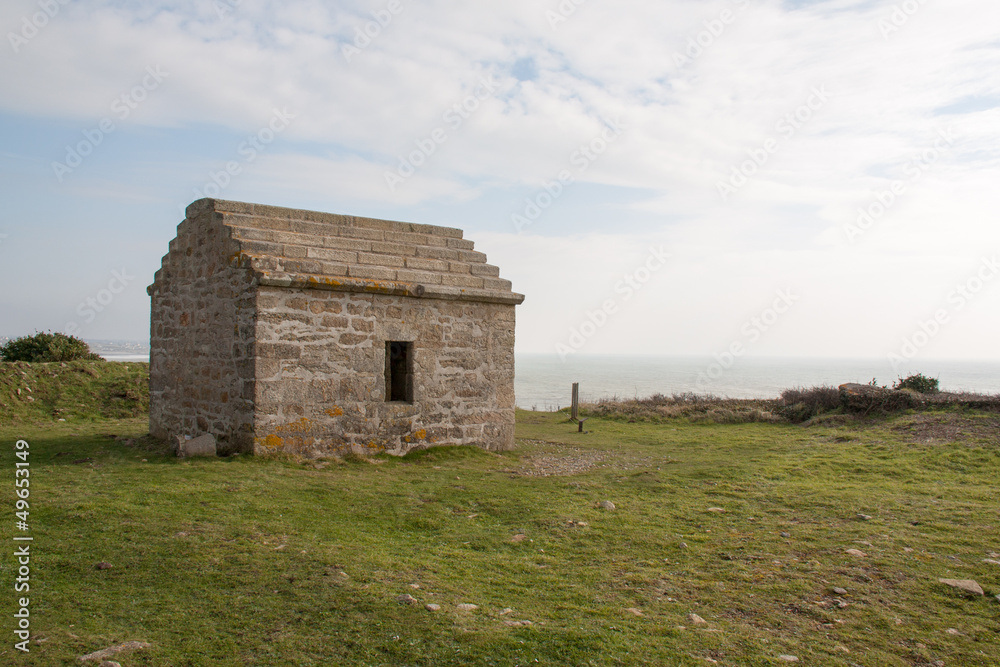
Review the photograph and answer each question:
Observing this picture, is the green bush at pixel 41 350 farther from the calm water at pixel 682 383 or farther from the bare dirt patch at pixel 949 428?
the bare dirt patch at pixel 949 428

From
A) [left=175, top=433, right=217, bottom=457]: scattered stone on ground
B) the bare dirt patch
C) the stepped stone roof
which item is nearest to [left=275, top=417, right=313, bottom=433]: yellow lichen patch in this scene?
[left=175, top=433, right=217, bottom=457]: scattered stone on ground

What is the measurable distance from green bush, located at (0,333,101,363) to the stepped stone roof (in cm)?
1000

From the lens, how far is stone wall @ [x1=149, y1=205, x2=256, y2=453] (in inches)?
392

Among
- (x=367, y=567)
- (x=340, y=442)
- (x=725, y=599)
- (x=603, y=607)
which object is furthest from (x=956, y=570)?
(x=340, y=442)

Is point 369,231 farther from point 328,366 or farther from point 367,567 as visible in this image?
point 367,567

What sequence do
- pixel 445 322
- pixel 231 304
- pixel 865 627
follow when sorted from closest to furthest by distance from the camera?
pixel 865 627
pixel 231 304
pixel 445 322

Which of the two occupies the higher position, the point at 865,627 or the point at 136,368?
the point at 136,368

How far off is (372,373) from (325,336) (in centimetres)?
99

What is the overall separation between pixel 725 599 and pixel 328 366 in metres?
7.11

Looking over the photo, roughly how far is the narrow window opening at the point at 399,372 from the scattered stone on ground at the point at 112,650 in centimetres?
720

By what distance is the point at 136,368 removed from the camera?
19.2 metres

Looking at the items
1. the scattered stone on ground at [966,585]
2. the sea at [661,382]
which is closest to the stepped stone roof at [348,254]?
the scattered stone on ground at [966,585]

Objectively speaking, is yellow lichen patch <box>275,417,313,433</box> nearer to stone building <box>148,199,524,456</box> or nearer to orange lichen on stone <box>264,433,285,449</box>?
stone building <box>148,199,524,456</box>

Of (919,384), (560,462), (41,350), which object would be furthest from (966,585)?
(41,350)
